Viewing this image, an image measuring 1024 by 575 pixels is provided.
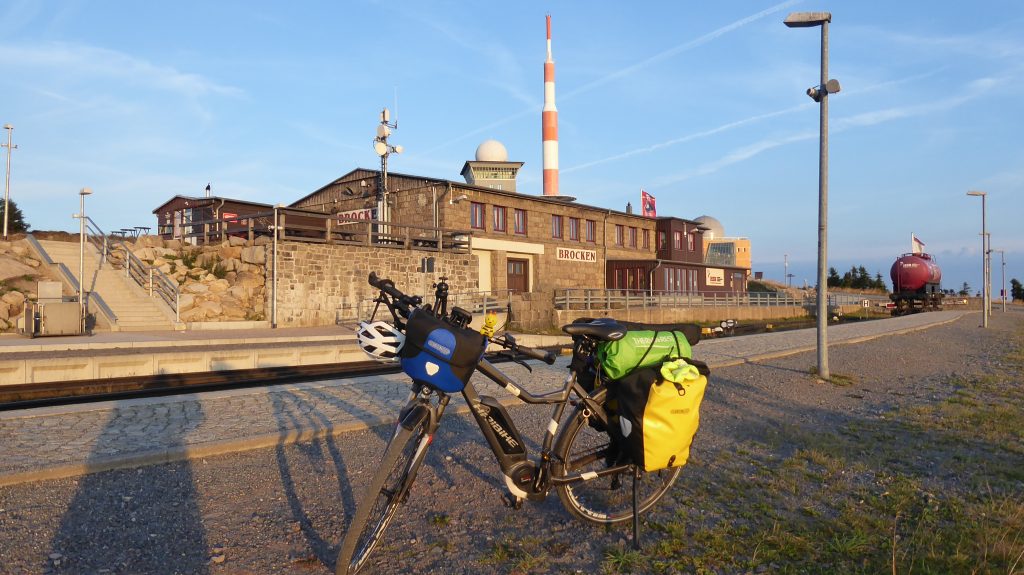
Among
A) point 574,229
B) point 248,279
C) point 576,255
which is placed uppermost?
point 574,229

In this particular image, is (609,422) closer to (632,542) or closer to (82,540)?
(632,542)

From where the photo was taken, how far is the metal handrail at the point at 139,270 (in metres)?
20.9

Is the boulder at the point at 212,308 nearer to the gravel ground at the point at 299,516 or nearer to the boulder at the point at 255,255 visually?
the boulder at the point at 255,255

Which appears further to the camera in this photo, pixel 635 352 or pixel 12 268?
pixel 12 268

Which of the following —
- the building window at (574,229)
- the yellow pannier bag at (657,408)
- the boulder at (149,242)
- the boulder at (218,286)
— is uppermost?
the building window at (574,229)

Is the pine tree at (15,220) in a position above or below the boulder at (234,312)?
above

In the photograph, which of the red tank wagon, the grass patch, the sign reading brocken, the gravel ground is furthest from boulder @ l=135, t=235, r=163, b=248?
the red tank wagon

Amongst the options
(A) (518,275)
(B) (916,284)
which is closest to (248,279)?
(A) (518,275)

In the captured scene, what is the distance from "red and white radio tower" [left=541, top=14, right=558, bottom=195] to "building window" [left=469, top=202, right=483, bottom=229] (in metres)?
15.8

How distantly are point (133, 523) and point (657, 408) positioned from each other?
10.6 feet

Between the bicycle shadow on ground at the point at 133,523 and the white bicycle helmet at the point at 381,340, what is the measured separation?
4.92 feet

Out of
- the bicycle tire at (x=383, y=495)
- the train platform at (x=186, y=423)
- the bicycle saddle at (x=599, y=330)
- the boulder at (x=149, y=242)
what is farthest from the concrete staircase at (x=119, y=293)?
the bicycle saddle at (x=599, y=330)

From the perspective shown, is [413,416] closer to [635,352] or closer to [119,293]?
[635,352]

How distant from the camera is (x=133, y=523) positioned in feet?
13.1
